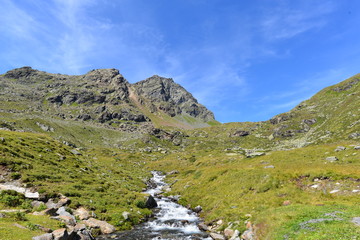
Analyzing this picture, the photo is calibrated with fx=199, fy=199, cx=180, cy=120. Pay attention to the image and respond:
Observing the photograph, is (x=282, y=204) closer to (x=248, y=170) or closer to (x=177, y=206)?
(x=248, y=170)

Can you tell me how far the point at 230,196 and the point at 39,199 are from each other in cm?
2889

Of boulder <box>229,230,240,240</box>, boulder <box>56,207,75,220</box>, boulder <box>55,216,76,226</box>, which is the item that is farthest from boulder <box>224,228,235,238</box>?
boulder <box>56,207,75,220</box>

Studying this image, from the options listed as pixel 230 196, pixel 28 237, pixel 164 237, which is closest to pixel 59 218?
pixel 28 237

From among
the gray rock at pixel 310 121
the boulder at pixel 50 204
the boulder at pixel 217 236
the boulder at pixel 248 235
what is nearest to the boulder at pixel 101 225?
the boulder at pixel 50 204

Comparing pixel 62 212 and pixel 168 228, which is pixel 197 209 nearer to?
pixel 168 228

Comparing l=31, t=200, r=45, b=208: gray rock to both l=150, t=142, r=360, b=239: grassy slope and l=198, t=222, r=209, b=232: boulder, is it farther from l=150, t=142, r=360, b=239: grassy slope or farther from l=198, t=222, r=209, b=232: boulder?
l=150, t=142, r=360, b=239: grassy slope

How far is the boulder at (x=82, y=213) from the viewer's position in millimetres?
26031

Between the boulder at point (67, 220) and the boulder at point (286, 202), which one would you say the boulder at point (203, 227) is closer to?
the boulder at point (286, 202)

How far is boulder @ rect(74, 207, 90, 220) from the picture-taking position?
85.4 ft

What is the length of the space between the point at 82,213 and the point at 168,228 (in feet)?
38.9

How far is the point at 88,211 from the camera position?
28109mm

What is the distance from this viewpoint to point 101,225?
25.4 metres

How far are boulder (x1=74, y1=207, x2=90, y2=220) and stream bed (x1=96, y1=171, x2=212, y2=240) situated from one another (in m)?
4.37

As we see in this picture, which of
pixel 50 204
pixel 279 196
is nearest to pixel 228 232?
pixel 279 196
